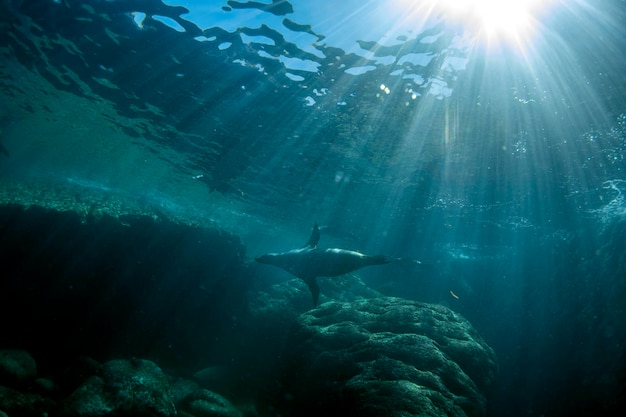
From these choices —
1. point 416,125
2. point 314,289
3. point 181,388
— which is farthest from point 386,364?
point 416,125

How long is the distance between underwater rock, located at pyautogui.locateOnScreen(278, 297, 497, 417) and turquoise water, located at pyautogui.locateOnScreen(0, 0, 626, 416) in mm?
1497

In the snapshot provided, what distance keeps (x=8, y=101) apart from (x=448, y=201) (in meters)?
32.6

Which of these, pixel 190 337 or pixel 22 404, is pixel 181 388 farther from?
pixel 22 404

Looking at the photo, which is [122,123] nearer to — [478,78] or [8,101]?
[8,101]

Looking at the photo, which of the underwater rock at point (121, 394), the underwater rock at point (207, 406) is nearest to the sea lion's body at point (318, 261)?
the underwater rock at point (207, 406)

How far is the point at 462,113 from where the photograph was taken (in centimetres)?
1112

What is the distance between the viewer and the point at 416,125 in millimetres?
12180

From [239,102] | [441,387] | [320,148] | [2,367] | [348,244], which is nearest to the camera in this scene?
[441,387]

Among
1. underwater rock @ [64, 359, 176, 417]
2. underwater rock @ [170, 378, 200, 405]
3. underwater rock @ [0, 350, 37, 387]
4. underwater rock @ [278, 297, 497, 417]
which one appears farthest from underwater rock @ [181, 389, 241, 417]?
underwater rock @ [0, 350, 37, 387]

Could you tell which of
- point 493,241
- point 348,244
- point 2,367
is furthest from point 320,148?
point 348,244

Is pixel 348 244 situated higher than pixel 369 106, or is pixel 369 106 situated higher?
pixel 348 244

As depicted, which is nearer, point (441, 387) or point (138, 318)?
point (441, 387)

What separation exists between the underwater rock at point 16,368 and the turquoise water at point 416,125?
4.71 meters

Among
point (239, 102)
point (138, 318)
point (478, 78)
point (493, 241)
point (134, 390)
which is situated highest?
point (493, 241)
